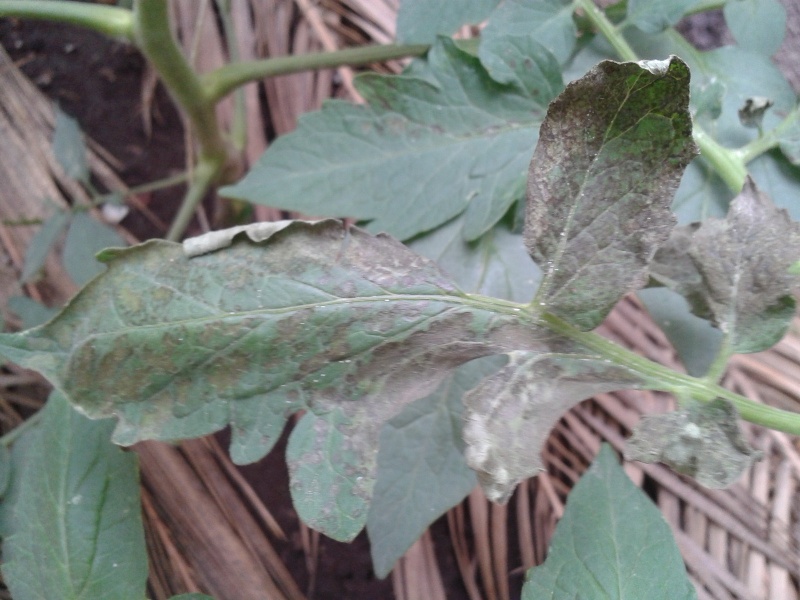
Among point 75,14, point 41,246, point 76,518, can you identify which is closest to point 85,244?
point 41,246

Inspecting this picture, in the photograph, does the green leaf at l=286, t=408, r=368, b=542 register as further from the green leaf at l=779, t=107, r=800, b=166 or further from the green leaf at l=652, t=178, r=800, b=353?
the green leaf at l=779, t=107, r=800, b=166

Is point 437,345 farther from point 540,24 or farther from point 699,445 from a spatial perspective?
point 540,24

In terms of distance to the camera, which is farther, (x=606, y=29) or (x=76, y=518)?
(x=606, y=29)

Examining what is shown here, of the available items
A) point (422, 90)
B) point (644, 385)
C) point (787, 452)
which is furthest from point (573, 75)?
point (787, 452)

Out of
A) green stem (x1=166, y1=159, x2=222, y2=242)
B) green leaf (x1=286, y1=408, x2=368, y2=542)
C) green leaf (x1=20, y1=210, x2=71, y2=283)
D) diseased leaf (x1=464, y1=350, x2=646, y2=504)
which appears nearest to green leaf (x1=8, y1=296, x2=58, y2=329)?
green leaf (x1=20, y1=210, x2=71, y2=283)

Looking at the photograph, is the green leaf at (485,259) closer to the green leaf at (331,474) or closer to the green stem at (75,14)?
the green leaf at (331,474)

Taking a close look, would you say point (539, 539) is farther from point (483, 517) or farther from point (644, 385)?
point (644, 385)
